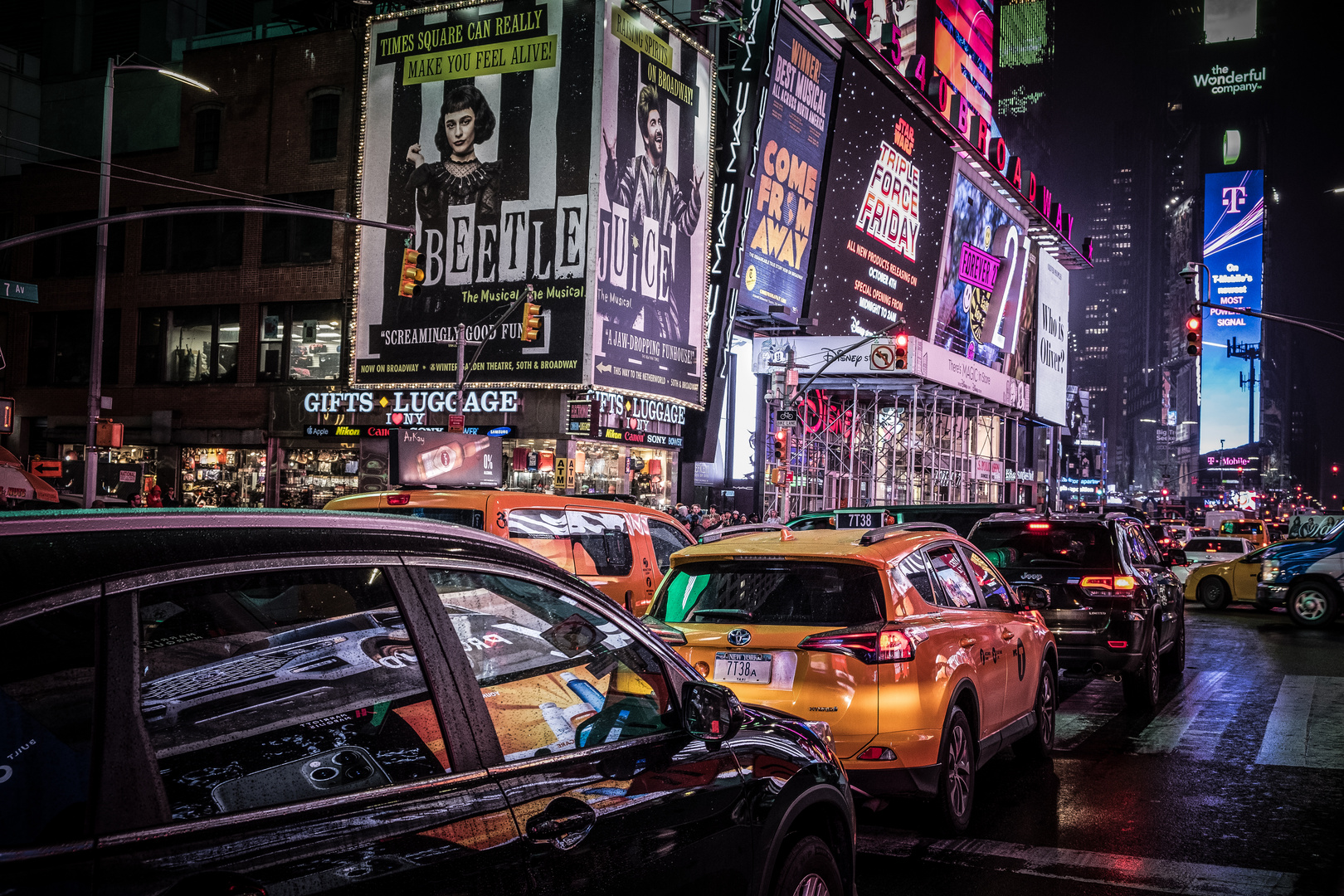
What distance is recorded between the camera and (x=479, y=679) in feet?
9.30

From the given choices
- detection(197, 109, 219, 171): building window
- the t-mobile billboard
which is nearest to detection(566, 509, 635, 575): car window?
detection(197, 109, 219, 171): building window

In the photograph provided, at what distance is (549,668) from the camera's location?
3.19 meters

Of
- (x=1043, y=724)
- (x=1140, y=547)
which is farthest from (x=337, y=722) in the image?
(x=1140, y=547)

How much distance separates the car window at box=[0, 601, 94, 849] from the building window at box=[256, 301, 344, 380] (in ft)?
125

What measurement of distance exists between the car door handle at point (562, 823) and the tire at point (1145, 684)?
9.34 metres

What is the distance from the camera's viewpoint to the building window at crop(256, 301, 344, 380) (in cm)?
3888

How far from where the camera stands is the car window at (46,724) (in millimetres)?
1874

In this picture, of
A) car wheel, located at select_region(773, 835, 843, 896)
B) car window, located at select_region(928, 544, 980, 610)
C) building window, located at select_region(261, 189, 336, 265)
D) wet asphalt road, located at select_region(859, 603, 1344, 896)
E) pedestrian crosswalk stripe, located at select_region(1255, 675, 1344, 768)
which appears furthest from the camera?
building window, located at select_region(261, 189, 336, 265)

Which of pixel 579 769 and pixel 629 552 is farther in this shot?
pixel 629 552

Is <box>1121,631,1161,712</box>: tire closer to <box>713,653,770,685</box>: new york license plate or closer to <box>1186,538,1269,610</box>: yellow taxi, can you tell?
<box>713,653,770,685</box>: new york license plate

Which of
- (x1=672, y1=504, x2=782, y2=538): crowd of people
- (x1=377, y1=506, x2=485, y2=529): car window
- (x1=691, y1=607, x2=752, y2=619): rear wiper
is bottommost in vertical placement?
(x1=672, y1=504, x2=782, y2=538): crowd of people

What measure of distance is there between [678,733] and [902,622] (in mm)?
3128

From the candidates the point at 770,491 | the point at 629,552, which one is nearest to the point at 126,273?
the point at 770,491

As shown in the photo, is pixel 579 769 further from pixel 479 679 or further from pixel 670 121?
pixel 670 121
